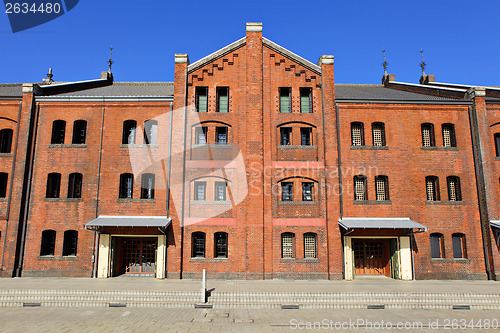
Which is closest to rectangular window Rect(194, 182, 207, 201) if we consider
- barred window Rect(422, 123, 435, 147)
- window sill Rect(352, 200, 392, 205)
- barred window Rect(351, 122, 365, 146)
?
window sill Rect(352, 200, 392, 205)

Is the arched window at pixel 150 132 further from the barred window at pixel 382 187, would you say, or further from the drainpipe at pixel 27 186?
the barred window at pixel 382 187

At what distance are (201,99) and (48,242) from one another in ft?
37.5

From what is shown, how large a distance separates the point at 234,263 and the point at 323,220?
17.1 feet

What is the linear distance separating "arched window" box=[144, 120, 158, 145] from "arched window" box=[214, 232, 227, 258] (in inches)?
249

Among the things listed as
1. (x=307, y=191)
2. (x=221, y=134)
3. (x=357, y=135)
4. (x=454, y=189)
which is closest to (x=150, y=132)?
(x=221, y=134)

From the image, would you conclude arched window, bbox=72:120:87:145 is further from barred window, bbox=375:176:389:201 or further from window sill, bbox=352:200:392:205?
barred window, bbox=375:176:389:201

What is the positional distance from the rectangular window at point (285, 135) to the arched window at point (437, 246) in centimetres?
937

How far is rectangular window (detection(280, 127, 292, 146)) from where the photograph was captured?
19.6m

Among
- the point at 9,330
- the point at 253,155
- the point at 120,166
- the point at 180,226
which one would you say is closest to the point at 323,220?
the point at 253,155

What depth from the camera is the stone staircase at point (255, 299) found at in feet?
41.1

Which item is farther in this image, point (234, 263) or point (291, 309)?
point (234, 263)

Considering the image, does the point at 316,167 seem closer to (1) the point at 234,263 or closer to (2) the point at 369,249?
(2) the point at 369,249

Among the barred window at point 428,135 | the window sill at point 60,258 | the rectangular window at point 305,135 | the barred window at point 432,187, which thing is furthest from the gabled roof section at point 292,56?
the window sill at point 60,258

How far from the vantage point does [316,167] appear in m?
19.0
